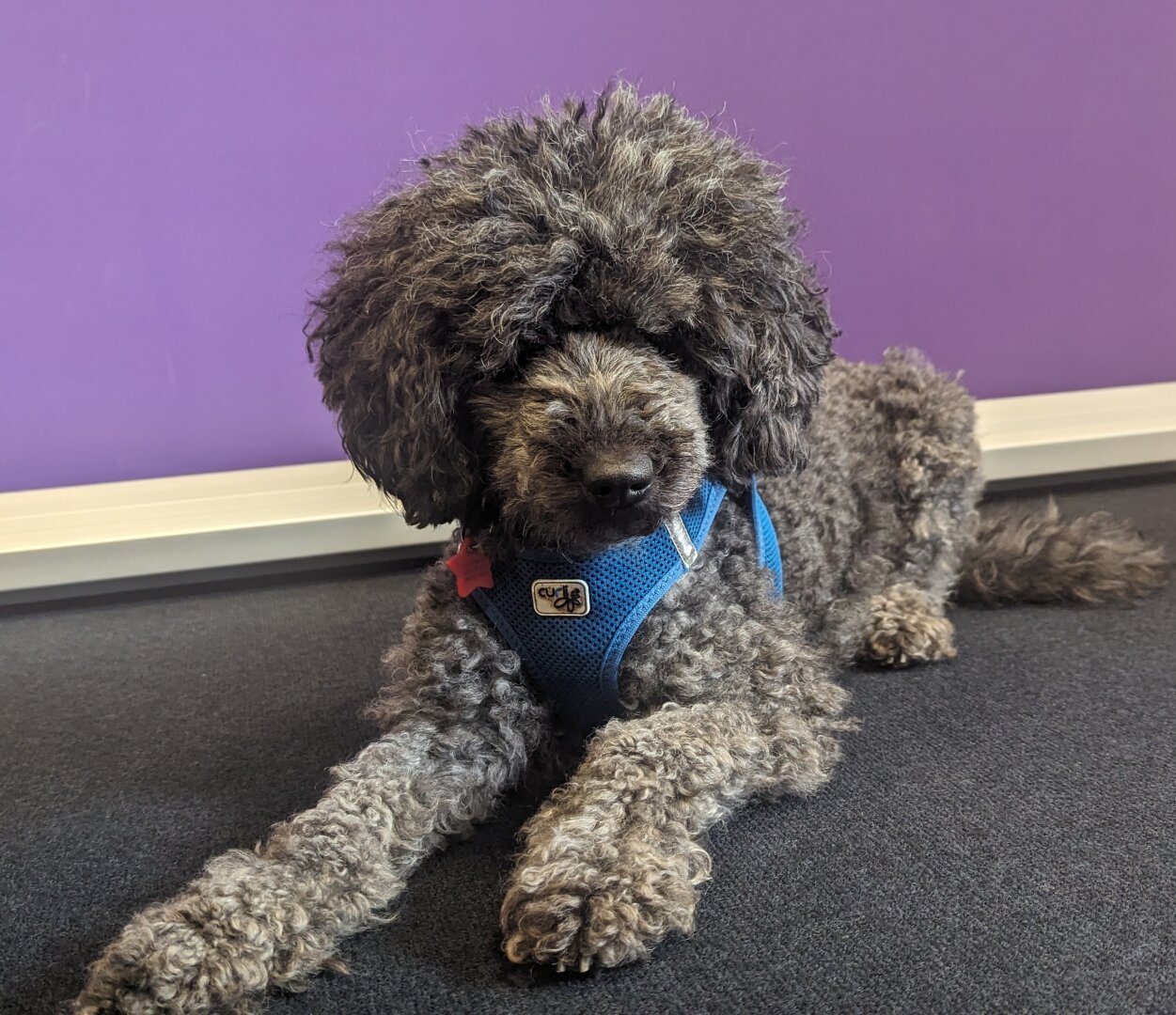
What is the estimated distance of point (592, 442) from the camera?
142 centimetres

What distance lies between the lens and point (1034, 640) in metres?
2.33

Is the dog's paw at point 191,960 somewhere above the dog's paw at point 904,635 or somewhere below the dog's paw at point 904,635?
above

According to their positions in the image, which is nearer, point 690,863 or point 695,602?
point 690,863

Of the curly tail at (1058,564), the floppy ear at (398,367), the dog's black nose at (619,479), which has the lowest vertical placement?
the curly tail at (1058,564)

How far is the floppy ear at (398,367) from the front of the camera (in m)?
1.48

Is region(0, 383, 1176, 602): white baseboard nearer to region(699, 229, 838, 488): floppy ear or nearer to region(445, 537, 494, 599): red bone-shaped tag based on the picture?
region(445, 537, 494, 599): red bone-shaped tag

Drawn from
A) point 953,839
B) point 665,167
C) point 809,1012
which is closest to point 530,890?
point 809,1012

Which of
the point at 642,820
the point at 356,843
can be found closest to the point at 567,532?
the point at 642,820

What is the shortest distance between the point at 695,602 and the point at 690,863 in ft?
1.40

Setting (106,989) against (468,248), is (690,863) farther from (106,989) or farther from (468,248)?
(468,248)

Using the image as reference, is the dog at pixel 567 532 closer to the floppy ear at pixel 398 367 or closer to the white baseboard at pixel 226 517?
the floppy ear at pixel 398 367

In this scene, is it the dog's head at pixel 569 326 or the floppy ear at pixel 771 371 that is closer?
the dog's head at pixel 569 326

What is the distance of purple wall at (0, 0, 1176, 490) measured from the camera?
298 centimetres

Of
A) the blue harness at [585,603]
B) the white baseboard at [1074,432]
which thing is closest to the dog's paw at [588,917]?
the blue harness at [585,603]
